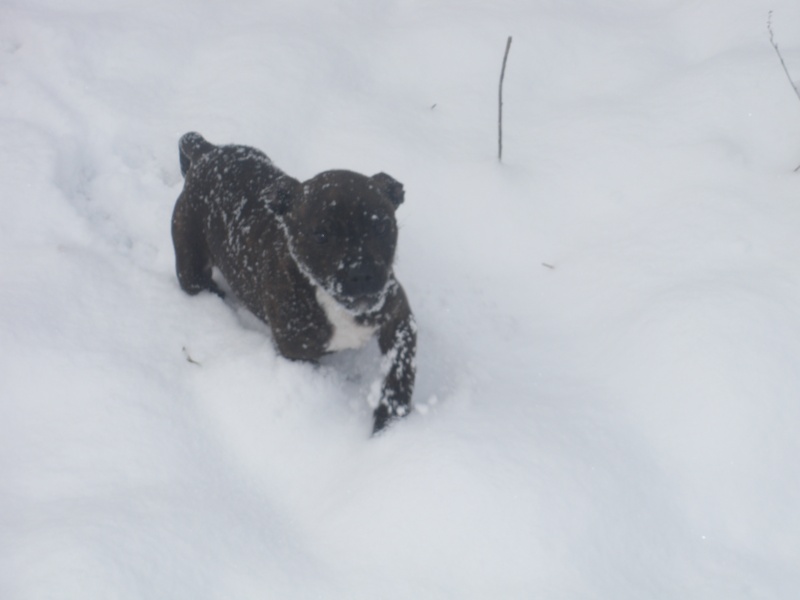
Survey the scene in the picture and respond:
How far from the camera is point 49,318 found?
3.39 metres

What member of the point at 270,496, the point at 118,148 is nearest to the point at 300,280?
the point at 270,496

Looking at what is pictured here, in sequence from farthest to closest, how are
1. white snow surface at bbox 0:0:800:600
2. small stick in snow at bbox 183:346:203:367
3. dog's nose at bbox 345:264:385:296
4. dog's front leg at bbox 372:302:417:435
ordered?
small stick in snow at bbox 183:346:203:367 → dog's front leg at bbox 372:302:417:435 → dog's nose at bbox 345:264:385:296 → white snow surface at bbox 0:0:800:600

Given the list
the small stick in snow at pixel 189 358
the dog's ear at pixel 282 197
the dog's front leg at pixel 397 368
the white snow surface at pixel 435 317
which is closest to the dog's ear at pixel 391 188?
the dog's ear at pixel 282 197

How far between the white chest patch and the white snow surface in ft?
0.73

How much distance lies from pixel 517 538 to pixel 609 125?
120 inches

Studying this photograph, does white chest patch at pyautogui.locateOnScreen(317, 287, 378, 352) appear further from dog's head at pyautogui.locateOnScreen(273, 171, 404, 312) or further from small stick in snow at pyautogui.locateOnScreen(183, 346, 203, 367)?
small stick in snow at pyautogui.locateOnScreen(183, 346, 203, 367)

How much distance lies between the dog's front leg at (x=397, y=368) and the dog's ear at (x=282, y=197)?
69 centimetres

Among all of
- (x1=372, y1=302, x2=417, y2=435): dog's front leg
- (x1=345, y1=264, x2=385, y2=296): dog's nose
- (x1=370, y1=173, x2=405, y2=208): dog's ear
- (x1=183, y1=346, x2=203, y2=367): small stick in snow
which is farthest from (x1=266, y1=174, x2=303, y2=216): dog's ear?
(x1=183, y1=346, x2=203, y2=367): small stick in snow

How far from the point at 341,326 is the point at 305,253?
389 millimetres

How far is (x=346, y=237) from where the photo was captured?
9.16 ft

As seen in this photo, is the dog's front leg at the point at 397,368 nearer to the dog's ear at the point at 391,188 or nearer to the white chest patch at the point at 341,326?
the white chest patch at the point at 341,326

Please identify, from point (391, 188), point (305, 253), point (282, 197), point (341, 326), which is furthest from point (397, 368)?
point (282, 197)

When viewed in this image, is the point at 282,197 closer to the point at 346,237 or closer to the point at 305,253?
the point at 305,253

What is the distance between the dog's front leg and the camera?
3.03 m
